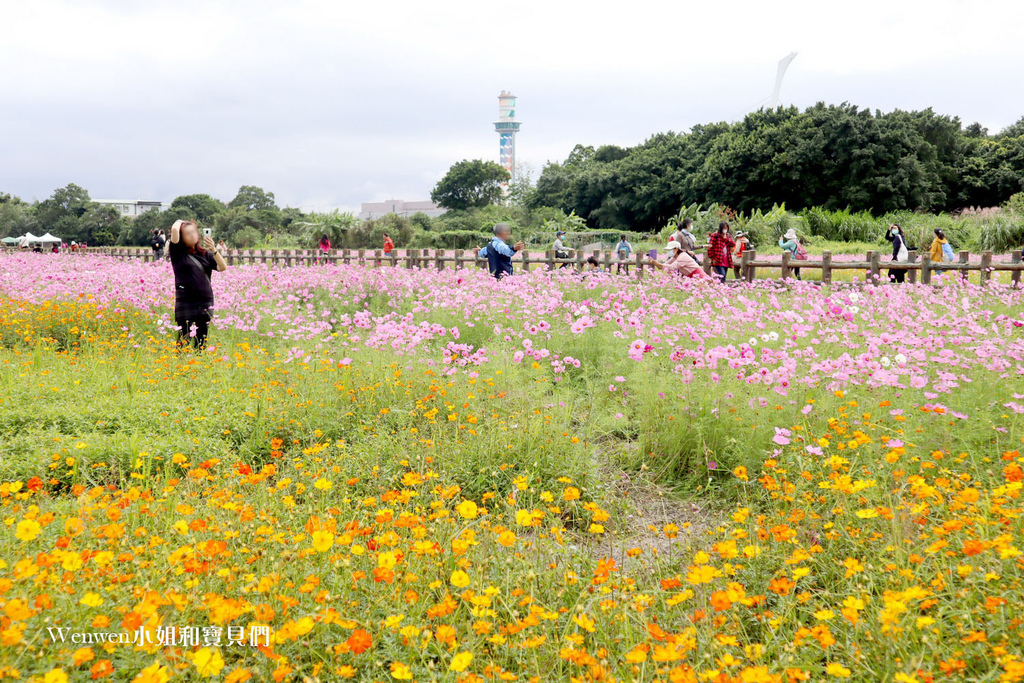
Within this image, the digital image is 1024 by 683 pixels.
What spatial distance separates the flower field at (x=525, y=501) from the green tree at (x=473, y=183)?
58478 mm

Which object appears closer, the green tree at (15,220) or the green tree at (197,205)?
the green tree at (15,220)

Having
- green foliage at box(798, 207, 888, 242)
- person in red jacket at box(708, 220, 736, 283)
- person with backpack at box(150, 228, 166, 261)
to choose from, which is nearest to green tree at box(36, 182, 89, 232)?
person with backpack at box(150, 228, 166, 261)

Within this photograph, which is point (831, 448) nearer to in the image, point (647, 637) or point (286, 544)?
point (647, 637)

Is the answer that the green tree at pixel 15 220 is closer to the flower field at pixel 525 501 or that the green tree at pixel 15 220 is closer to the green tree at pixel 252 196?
the green tree at pixel 252 196

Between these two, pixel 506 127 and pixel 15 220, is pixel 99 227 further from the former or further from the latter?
pixel 506 127

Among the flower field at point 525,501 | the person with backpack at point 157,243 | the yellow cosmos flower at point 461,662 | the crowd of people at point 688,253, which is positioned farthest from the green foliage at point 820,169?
the yellow cosmos flower at point 461,662

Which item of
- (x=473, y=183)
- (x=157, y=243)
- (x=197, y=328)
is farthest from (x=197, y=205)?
(x=197, y=328)

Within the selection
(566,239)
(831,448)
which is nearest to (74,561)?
(831,448)

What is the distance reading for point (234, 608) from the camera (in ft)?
5.54

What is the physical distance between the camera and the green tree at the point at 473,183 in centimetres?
6425

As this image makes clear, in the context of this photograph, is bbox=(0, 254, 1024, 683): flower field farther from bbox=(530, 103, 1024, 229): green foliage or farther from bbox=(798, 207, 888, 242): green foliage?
bbox=(530, 103, 1024, 229): green foliage

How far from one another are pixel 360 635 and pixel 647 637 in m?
0.88

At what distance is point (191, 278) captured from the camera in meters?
6.62

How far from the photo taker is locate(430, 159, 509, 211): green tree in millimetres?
64250
